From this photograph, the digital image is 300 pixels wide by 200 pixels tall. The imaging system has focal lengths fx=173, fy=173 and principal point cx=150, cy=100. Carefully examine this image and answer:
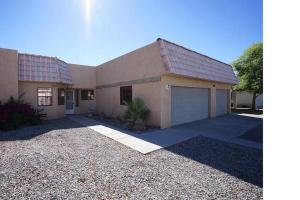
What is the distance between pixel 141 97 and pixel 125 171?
284 inches

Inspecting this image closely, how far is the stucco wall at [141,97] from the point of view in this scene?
34.6 feet

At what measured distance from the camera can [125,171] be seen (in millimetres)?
4781

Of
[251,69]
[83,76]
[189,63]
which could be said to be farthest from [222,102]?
[83,76]

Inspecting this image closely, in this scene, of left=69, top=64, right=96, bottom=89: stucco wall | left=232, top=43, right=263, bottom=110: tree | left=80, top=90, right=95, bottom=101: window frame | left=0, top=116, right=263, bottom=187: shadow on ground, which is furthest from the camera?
left=232, top=43, right=263, bottom=110: tree

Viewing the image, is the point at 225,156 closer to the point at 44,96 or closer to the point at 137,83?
the point at 137,83

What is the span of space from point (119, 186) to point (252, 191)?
2.99 meters

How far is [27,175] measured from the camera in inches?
176

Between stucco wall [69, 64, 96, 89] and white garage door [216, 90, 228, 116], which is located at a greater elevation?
stucco wall [69, 64, 96, 89]

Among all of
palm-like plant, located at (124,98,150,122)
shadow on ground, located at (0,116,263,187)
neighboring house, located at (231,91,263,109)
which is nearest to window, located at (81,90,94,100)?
palm-like plant, located at (124,98,150,122)

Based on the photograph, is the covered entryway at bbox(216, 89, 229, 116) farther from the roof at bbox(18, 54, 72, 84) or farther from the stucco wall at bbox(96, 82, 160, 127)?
the roof at bbox(18, 54, 72, 84)

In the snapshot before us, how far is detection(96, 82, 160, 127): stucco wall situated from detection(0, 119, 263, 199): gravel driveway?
12.2 ft

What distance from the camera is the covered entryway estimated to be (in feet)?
53.6
